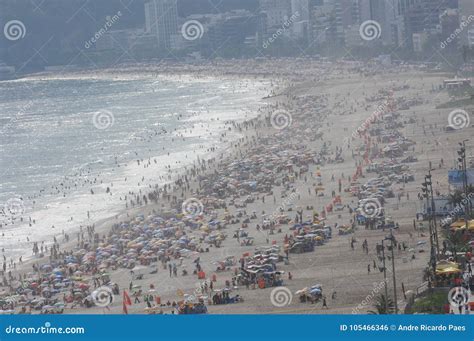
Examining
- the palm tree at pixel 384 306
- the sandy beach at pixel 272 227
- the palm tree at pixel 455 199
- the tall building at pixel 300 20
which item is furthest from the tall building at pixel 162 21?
the palm tree at pixel 384 306

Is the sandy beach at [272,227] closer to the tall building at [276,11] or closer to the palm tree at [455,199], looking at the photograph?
the palm tree at [455,199]

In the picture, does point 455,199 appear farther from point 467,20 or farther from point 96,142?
point 467,20

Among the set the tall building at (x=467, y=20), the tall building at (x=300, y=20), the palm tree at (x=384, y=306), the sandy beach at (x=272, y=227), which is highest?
the tall building at (x=300, y=20)

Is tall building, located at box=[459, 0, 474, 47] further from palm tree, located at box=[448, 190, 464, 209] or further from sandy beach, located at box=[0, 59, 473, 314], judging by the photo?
palm tree, located at box=[448, 190, 464, 209]

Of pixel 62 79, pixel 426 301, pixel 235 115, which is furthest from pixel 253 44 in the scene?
pixel 426 301

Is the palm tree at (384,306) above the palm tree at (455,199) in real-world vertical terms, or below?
below

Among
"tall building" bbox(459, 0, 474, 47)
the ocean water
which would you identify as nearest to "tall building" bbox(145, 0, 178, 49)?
the ocean water

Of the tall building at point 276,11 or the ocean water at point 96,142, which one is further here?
the tall building at point 276,11

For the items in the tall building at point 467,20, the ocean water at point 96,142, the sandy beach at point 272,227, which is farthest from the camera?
the tall building at point 467,20

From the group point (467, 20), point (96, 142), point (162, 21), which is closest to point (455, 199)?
point (96, 142)
